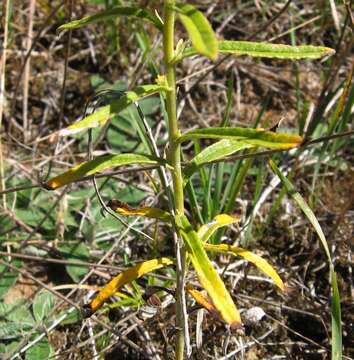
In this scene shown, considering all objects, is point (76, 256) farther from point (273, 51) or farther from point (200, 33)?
point (200, 33)

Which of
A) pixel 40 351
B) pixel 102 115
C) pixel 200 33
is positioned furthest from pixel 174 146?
pixel 40 351

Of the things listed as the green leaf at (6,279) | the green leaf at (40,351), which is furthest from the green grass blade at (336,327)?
the green leaf at (6,279)

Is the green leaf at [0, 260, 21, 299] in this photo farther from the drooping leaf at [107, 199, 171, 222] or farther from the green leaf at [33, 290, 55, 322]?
the drooping leaf at [107, 199, 171, 222]

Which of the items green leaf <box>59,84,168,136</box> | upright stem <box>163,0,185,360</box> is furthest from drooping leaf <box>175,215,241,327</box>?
green leaf <box>59,84,168,136</box>

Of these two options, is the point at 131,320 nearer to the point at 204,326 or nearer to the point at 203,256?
the point at 204,326

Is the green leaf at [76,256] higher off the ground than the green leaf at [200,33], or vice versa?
the green leaf at [200,33]

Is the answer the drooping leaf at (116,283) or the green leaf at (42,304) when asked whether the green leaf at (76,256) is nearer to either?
the green leaf at (42,304)
